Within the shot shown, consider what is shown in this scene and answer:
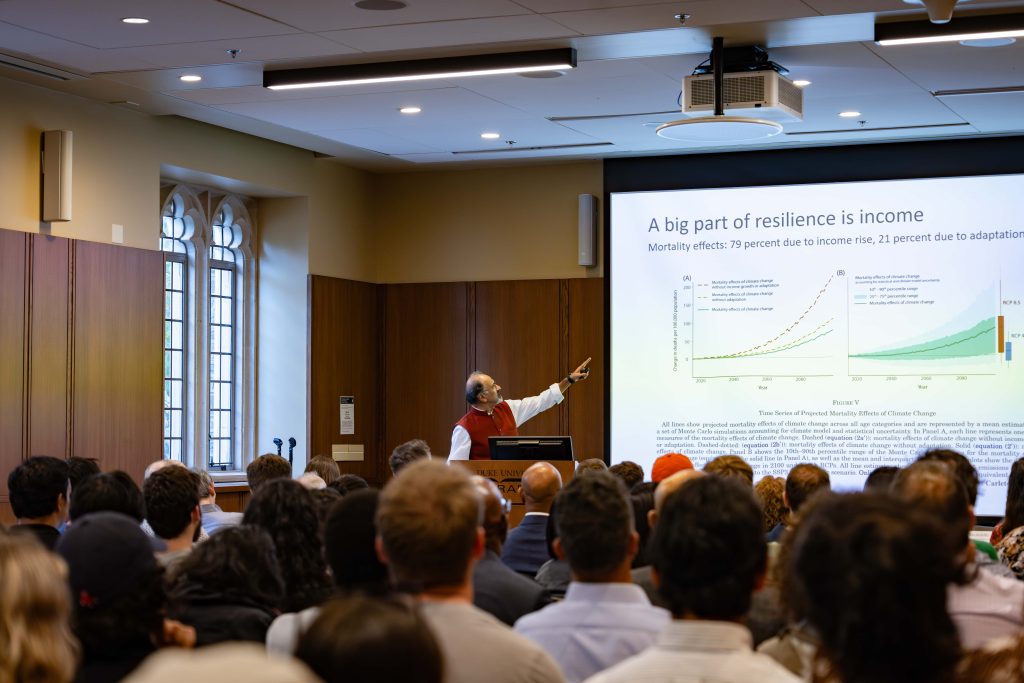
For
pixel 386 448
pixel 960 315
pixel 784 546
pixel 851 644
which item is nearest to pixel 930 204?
pixel 960 315

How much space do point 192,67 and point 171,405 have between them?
3465mm

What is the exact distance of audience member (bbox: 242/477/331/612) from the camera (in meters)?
3.59

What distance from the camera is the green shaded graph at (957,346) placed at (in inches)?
398

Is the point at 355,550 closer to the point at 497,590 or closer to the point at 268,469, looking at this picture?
the point at 497,590

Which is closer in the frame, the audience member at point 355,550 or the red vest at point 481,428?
the audience member at point 355,550

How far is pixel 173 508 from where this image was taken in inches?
165

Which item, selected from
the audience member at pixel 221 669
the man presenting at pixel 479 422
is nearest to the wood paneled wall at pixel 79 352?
the man presenting at pixel 479 422

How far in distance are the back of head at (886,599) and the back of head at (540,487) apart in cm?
347

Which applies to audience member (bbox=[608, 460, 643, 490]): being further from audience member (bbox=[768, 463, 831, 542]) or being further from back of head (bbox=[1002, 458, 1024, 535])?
back of head (bbox=[1002, 458, 1024, 535])

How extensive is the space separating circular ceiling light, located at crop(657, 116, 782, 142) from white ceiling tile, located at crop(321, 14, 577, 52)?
859mm

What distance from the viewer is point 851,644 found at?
1.51m

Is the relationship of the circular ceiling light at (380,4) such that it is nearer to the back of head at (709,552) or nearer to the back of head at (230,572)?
the back of head at (230,572)

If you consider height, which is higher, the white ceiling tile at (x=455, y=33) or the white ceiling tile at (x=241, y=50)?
the white ceiling tile at (x=455, y=33)

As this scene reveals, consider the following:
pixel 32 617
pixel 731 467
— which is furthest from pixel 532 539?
pixel 32 617
